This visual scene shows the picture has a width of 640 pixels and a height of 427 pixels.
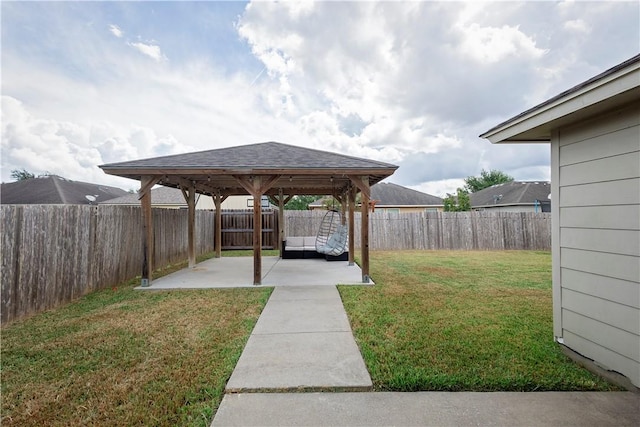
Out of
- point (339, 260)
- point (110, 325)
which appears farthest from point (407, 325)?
point (339, 260)

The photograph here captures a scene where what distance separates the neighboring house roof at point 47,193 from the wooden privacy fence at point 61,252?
14.1 metres

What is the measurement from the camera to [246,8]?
7.95 metres

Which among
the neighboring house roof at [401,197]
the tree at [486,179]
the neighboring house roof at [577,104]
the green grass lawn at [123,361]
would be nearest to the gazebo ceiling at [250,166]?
the green grass lawn at [123,361]

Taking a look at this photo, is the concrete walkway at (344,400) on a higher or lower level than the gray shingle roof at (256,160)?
lower

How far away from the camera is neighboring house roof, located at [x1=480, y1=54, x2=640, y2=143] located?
1.89 metres

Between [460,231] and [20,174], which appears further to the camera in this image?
[20,174]

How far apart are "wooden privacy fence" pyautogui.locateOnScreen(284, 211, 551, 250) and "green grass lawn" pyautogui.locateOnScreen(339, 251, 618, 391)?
586 centimetres

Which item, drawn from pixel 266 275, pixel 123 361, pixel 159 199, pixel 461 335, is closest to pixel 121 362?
pixel 123 361

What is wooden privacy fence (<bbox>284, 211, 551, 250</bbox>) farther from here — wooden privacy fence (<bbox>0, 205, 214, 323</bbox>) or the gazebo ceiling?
wooden privacy fence (<bbox>0, 205, 214, 323</bbox>)

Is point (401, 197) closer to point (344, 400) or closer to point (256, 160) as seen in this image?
point (256, 160)

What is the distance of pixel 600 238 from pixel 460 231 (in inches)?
412

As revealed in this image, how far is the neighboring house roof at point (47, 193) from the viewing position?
52.2 feet

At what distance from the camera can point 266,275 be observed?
6.82m

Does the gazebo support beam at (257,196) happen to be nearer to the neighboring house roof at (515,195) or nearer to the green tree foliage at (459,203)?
the green tree foliage at (459,203)
